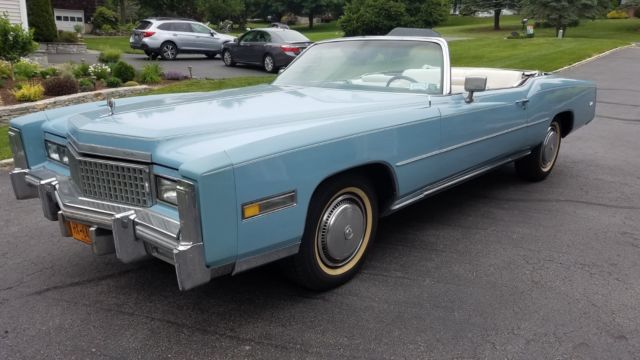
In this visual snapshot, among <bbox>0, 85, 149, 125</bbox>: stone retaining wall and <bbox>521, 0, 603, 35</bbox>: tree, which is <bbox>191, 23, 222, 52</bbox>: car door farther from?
<bbox>521, 0, 603, 35</bbox>: tree

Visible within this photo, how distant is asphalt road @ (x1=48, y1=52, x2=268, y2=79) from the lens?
16.4m

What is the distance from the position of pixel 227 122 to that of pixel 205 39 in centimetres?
1934

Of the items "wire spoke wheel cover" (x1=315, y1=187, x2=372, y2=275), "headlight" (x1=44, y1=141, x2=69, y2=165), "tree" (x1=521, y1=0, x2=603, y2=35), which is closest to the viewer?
"wire spoke wheel cover" (x1=315, y1=187, x2=372, y2=275)

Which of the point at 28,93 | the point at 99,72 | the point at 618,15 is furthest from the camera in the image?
the point at 618,15

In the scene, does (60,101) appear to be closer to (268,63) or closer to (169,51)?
(268,63)

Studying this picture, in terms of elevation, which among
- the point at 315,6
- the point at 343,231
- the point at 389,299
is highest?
the point at 315,6

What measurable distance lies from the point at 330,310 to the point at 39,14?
75.5ft

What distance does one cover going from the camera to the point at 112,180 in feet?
9.59

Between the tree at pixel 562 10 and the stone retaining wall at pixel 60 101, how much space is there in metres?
27.9

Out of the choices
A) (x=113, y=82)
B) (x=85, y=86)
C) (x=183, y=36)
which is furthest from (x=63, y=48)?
(x=85, y=86)

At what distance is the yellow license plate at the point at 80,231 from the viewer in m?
3.06

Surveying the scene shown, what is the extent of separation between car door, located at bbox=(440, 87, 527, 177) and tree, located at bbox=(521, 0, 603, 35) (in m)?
30.4

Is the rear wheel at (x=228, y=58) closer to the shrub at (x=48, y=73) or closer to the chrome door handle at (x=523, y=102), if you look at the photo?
the shrub at (x=48, y=73)

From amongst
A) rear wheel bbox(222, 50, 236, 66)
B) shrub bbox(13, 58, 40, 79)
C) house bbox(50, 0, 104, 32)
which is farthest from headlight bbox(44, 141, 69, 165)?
house bbox(50, 0, 104, 32)
